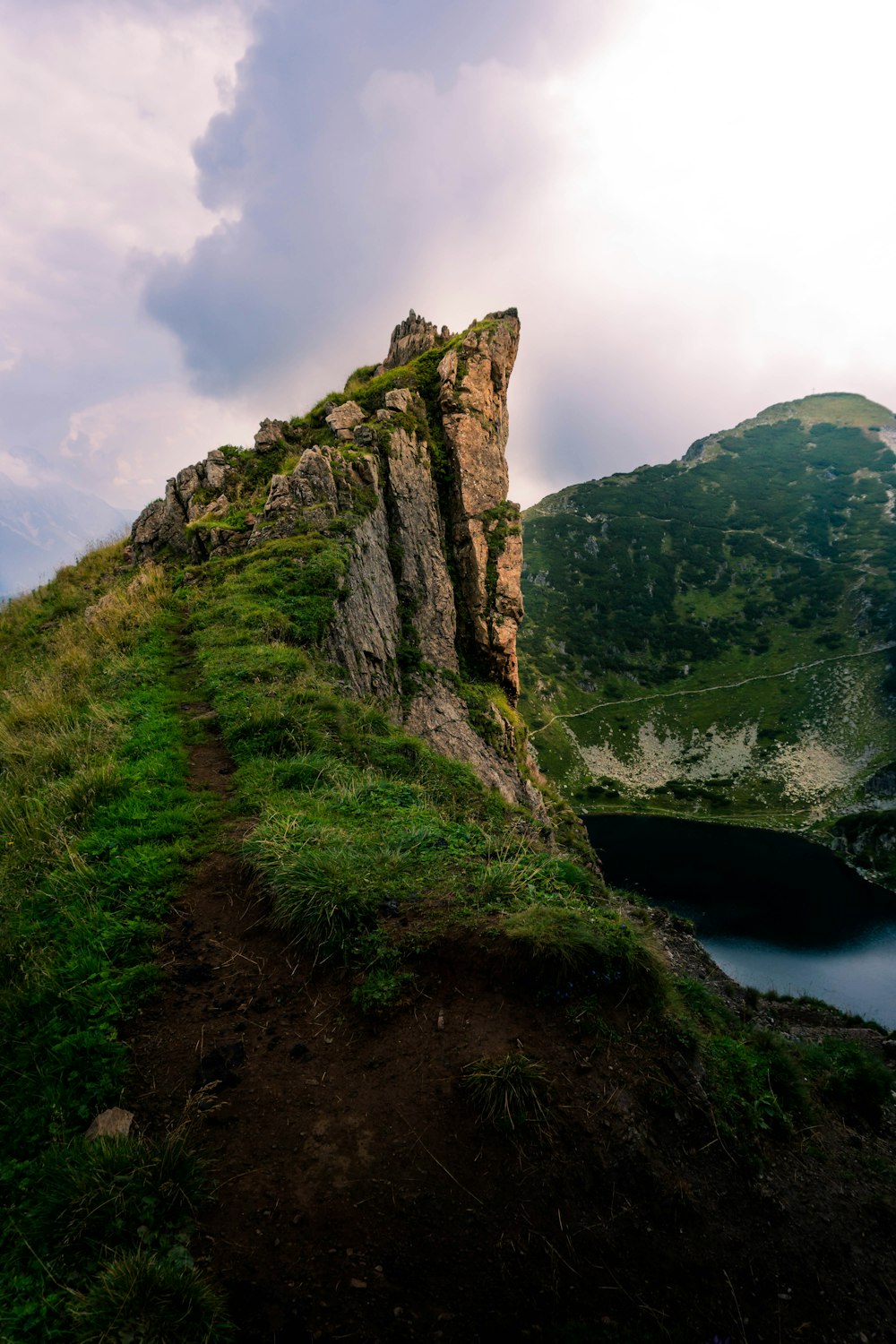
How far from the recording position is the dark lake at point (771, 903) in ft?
137

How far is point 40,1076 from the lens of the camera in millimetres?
4031

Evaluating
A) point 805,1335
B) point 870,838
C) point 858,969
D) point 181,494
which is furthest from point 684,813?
point 805,1335

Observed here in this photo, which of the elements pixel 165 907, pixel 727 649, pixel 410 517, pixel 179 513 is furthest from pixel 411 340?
pixel 727 649

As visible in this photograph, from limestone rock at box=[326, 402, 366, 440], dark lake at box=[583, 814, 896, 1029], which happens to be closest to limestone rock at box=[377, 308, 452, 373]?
limestone rock at box=[326, 402, 366, 440]

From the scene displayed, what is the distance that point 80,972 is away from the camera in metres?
4.93

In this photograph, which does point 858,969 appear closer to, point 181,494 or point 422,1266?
point 422,1266

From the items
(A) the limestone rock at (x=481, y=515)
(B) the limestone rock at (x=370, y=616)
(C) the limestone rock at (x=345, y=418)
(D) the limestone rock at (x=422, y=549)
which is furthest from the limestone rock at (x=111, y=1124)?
(A) the limestone rock at (x=481, y=515)

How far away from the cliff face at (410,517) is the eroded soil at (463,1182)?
1254 cm

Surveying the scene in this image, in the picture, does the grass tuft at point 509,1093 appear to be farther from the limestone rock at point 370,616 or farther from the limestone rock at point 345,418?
the limestone rock at point 345,418

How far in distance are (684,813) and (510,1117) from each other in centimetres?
9906

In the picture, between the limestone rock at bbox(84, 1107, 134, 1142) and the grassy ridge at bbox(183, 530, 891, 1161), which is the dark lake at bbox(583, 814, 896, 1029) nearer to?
the grassy ridge at bbox(183, 530, 891, 1161)

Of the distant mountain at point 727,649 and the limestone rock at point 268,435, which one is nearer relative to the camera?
the limestone rock at point 268,435

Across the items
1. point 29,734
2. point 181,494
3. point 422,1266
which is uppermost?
point 181,494

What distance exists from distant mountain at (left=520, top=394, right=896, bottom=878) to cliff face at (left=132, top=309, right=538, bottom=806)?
65.6 meters
